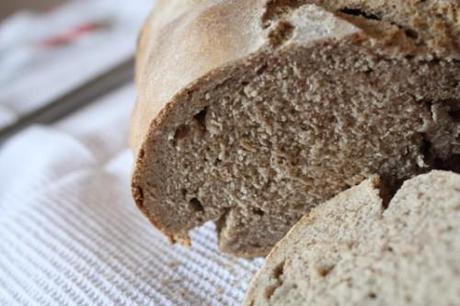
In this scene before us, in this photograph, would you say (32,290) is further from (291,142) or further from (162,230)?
(291,142)

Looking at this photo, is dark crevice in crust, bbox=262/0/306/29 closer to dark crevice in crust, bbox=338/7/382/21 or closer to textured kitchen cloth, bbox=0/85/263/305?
dark crevice in crust, bbox=338/7/382/21

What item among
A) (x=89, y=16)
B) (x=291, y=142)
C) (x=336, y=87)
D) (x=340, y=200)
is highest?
(x=336, y=87)

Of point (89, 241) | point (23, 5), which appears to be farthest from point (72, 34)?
point (89, 241)

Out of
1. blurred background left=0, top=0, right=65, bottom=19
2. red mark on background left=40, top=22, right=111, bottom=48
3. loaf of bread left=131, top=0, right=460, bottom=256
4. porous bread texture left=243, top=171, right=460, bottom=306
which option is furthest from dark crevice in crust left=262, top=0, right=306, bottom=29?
blurred background left=0, top=0, right=65, bottom=19

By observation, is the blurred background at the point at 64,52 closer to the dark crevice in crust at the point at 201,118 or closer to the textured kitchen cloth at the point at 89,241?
the textured kitchen cloth at the point at 89,241

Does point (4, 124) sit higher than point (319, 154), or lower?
lower

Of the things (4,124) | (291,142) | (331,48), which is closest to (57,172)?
(4,124)
